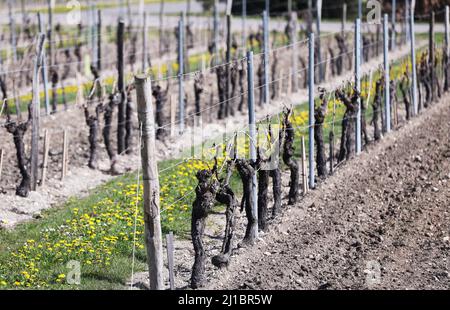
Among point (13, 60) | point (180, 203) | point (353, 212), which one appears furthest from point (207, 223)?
point (13, 60)

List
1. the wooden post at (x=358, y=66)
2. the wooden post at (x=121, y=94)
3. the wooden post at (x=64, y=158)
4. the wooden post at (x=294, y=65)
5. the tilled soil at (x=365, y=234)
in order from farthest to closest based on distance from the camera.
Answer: the wooden post at (x=294, y=65) → the wooden post at (x=121, y=94) → the wooden post at (x=358, y=66) → the wooden post at (x=64, y=158) → the tilled soil at (x=365, y=234)

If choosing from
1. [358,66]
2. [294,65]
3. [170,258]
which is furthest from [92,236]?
[294,65]

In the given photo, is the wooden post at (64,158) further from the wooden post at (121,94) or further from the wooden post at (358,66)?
the wooden post at (358,66)

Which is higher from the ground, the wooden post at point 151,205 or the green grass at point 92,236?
the wooden post at point 151,205

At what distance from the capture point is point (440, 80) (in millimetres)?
20609

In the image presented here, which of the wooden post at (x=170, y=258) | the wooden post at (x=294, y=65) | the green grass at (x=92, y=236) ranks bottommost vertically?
the green grass at (x=92, y=236)

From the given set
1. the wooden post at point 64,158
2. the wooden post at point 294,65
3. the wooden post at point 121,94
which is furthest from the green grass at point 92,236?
the wooden post at point 294,65

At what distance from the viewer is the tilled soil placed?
9.65 metres

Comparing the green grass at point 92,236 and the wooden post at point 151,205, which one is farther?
the green grass at point 92,236

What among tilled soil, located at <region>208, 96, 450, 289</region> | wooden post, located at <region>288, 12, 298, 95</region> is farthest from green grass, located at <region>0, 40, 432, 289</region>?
wooden post, located at <region>288, 12, 298, 95</region>

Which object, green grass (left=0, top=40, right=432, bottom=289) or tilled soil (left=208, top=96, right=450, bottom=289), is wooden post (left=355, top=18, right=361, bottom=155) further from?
green grass (left=0, top=40, right=432, bottom=289)

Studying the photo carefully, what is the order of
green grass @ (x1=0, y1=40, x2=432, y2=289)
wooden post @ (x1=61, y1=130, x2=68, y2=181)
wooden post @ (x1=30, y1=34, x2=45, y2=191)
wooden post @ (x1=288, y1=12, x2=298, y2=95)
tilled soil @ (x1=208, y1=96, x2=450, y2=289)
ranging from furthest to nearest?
1. wooden post @ (x1=288, y1=12, x2=298, y2=95)
2. wooden post @ (x1=61, y1=130, x2=68, y2=181)
3. wooden post @ (x1=30, y1=34, x2=45, y2=191)
4. green grass @ (x1=0, y1=40, x2=432, y2=289)
5. tilled soil @ (x1=208, y1=96, x2=450, y2=289)

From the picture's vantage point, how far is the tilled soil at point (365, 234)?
9.65 meters
